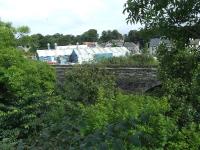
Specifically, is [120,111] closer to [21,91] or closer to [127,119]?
[127,119]

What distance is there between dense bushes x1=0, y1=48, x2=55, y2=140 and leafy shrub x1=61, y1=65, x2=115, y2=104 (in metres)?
2.05

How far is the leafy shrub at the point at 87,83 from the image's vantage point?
17.7 m

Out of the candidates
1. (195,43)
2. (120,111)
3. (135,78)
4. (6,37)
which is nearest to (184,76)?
(195,43)

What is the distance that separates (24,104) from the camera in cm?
1283

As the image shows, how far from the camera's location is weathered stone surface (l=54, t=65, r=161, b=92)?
25.0 meters

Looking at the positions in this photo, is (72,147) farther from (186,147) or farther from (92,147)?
(186,147)

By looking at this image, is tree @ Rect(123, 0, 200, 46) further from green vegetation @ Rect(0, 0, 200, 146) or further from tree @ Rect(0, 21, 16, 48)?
tree @ Rect(0, 21, 16, 48)

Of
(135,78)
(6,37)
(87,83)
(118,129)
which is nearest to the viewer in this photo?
(118,129)

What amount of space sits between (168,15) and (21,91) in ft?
25.9

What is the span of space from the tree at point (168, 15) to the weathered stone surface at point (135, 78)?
18.3 metres

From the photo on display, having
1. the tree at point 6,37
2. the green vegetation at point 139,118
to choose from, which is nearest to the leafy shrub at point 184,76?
the green vegetation at point 139,118

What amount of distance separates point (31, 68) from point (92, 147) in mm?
9636

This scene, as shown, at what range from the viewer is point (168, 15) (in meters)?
6.42

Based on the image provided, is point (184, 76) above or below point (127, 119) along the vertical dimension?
above
